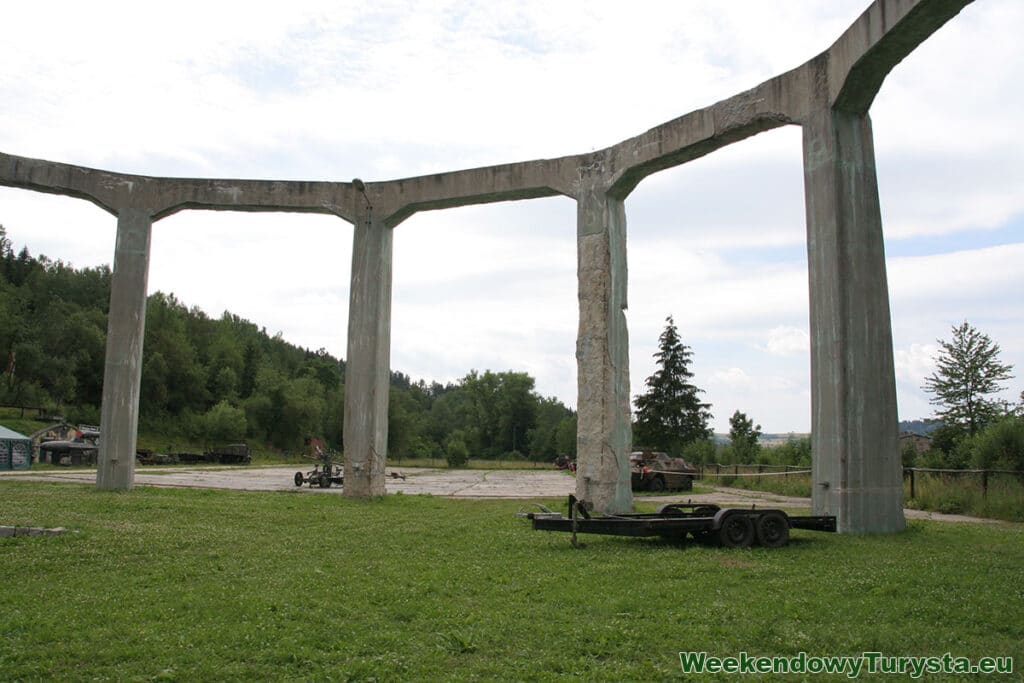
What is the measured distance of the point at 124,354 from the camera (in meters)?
19.6

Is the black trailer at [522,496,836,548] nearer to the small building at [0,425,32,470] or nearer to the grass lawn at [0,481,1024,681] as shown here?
the grass lawn at [0,481,1024,681]

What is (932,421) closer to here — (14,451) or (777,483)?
(777,483)

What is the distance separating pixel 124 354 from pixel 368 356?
611cm

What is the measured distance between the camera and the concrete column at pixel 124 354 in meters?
19.4

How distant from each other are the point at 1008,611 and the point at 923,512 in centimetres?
1190

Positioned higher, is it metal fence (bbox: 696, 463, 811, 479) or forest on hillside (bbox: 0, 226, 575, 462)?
forest on hillside (bbox: 0, 226, 575, 462)

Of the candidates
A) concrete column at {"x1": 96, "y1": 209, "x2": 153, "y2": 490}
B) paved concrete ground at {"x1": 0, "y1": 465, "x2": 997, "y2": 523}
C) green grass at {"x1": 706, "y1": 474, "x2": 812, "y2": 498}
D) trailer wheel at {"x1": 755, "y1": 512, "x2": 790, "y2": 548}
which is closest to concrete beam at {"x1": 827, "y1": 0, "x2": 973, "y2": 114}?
Result: trailer wheel at {"x1": 755, "y1": 512, "x2": 790, "y2": 548}

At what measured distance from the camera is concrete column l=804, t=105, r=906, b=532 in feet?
38.2

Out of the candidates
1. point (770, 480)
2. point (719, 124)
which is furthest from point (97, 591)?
point (770, 480)

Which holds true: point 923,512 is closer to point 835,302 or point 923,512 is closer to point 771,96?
point 835,302

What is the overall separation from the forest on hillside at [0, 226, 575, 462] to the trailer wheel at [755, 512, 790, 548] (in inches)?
1978

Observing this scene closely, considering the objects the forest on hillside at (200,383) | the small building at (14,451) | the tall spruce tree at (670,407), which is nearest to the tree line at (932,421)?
the tall spruce tree at (670,407)

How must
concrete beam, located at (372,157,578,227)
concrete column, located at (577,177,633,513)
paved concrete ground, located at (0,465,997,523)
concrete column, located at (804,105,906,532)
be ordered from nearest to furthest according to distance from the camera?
concrete column, located at (804,105,906,532) < concrete column, located at (577,177,633,513) < concrete beam, located at (372,157,578,227) < paved concrete ground, located at (0,465,997,523)

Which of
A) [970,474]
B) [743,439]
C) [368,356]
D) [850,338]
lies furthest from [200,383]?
[850,338]
